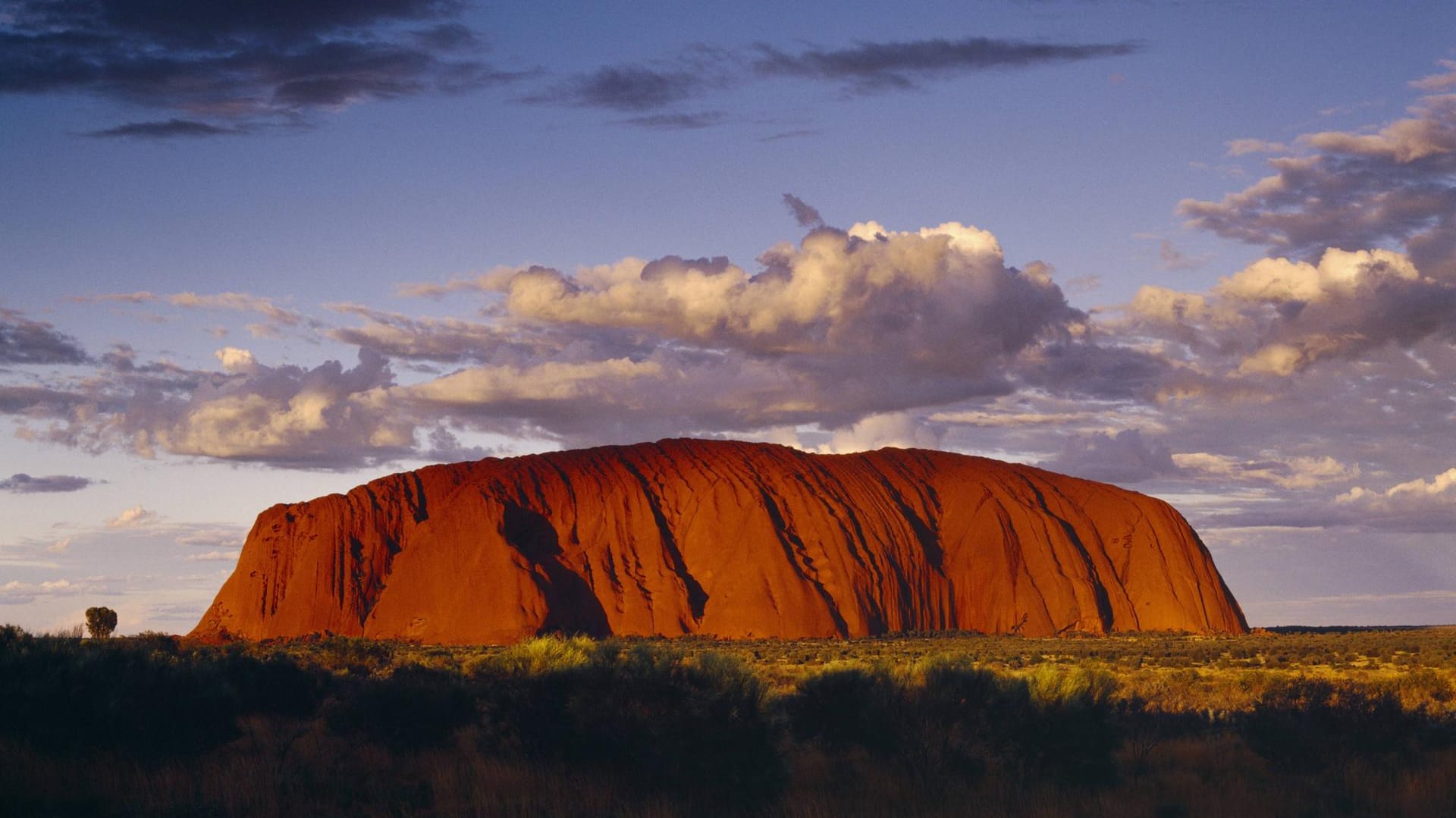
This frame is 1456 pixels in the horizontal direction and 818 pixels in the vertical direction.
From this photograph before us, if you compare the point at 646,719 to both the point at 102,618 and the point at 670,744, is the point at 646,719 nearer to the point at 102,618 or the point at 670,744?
the point at 670,744

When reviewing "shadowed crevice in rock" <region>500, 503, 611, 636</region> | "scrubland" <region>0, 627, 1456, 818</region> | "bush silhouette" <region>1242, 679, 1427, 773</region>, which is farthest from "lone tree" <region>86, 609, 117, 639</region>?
"bush silhouette" <region>1242, 679, 1427, 773</region>

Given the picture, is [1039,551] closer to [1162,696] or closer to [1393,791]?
[1162,696]

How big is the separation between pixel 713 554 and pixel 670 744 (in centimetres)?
6691

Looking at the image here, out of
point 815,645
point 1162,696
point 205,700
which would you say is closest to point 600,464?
point 815,645

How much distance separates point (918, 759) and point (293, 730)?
9138 mm

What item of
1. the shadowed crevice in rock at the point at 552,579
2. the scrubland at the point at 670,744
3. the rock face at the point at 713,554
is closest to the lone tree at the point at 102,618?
the rock face at the point at 713,554

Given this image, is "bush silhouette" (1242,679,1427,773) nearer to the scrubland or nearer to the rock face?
the scrubland

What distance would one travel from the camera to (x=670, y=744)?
13.5m

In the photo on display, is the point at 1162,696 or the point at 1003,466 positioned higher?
the point at 1003,466

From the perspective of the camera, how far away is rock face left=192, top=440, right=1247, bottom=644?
76.6 meters

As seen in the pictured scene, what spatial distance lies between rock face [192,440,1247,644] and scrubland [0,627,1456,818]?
2262 inches

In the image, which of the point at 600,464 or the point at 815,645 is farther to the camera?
the point at 600,464

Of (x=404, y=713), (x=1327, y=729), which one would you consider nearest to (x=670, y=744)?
(x=404, y=713)

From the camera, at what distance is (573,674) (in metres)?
14.7
